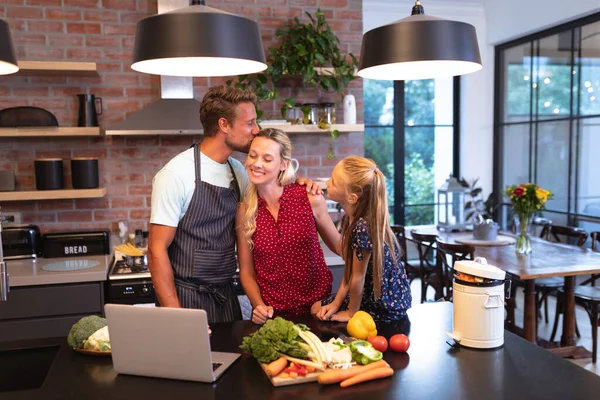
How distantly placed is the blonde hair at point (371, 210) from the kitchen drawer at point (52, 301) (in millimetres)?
1830

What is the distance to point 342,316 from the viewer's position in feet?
6.62

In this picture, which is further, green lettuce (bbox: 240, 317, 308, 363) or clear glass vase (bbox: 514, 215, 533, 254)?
clear glass vase (bbox: 514, 215, 533, 254)

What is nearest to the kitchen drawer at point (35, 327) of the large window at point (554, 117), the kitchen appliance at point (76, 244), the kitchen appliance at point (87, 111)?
the kitchen appliance at point (76, 244)

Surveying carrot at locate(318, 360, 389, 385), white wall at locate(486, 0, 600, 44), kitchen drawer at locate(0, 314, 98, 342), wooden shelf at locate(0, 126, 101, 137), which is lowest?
kitchen drawer at locate(0, 314, 98, 342)

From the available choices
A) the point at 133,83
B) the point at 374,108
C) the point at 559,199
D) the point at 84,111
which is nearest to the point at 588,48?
the point at 559,199

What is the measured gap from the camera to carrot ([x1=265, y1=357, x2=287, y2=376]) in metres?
1.54

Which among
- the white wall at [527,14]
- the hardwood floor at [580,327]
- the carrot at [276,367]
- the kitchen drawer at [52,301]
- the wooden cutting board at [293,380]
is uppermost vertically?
the white wall at [527,14]

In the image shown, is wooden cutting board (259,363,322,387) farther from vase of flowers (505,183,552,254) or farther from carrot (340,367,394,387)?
vase of flowers (505,183,552,254)

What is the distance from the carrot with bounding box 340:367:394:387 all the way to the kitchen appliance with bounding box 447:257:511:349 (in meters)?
0.34

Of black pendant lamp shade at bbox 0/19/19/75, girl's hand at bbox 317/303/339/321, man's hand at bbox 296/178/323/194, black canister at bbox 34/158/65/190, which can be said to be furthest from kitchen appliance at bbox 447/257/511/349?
black canister at bbox 34/158/65/190

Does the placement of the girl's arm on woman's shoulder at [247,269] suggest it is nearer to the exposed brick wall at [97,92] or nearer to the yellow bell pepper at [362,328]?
the yellow bell pepper at [362,328]

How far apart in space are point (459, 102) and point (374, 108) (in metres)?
1.05

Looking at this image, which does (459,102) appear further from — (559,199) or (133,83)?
(133,83)

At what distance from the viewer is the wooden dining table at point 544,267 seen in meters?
3.60
